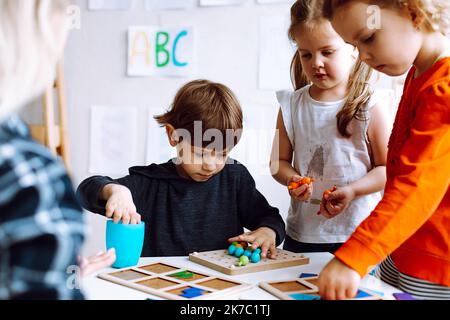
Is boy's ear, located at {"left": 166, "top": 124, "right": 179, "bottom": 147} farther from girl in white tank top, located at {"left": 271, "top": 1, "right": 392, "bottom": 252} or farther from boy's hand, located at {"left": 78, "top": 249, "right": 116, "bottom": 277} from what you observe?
boy's hand, located at {"left": 78, "top": 249, "right": 116, "bottom": 277}

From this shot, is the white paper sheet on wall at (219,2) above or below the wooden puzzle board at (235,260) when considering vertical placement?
above

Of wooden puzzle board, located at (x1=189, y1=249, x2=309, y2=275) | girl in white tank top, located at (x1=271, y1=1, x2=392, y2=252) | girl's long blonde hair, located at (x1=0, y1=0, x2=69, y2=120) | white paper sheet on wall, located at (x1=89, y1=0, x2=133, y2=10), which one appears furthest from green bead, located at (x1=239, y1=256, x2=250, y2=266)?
white paper sheet on wall, located at (x1=89, y1=0, x2=133, y2=10)

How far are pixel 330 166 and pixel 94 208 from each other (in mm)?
511

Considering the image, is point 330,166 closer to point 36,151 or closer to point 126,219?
point 126,219

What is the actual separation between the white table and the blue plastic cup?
0.02 m

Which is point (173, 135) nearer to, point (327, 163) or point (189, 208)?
point (189, 208)

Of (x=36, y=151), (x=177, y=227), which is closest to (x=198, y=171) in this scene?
(x=177, y=227)

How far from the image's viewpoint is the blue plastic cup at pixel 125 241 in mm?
780

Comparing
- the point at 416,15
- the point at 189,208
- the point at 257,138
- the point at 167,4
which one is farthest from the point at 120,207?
the point at 167,4

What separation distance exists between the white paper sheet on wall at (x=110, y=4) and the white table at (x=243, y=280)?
1428 millimetres

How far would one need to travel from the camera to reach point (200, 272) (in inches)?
29.8

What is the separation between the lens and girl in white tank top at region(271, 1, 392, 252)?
1051 millimetres

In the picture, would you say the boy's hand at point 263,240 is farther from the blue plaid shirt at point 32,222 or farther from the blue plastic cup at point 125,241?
the blue plaid shirt at point 32,222

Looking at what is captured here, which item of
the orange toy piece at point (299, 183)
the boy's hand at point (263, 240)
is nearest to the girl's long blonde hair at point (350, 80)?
the orange toy piece at point (299, 183)
